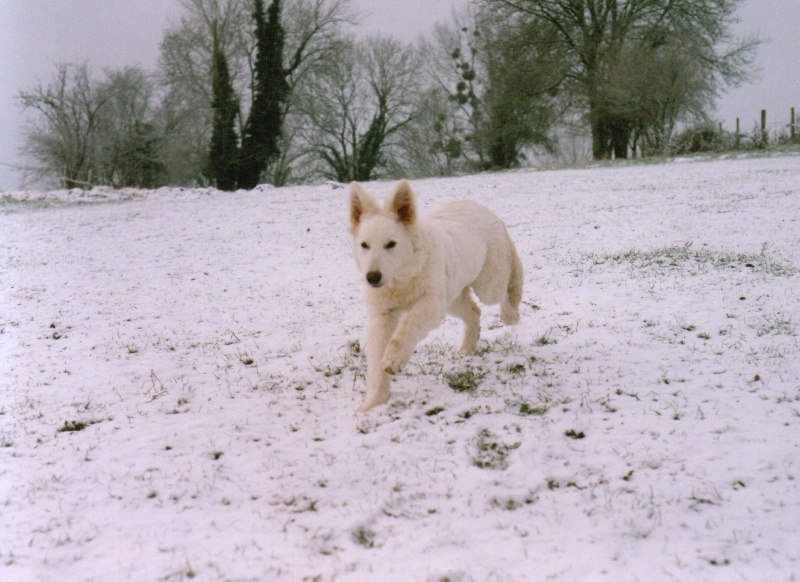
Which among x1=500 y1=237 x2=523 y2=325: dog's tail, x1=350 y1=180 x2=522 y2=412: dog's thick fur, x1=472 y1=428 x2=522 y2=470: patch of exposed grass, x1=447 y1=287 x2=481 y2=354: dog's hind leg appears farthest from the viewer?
x1=500 y1=237 x2=523 y2=325: dog's tail

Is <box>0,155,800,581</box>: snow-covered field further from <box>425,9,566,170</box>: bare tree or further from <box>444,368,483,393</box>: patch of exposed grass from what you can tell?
<box>425,9,566,170</box>: bare tree

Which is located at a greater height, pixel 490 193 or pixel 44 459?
Answer: pixel 490 193

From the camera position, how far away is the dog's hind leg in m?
5.71

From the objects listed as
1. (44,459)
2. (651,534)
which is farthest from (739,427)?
(44,459)

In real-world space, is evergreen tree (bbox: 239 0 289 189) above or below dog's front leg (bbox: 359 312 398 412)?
above

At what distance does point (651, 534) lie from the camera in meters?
2.88

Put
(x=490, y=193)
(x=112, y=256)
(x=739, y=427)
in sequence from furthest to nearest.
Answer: (x=490, y=193) < (x=112, y=256) < (x=739, y=427)

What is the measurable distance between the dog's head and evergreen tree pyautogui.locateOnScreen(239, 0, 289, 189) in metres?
32.3

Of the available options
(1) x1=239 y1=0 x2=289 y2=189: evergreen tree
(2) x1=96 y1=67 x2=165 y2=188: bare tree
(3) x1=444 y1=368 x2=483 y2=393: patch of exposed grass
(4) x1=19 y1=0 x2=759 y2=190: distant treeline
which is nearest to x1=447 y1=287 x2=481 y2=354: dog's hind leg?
(3) x1=444 y1=368 x2=483 y2=393: patch of exposed grass

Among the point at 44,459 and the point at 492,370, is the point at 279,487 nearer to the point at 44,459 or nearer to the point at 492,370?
the point at 44,459

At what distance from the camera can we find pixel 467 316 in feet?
19.0

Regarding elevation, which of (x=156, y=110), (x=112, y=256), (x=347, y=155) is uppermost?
(x=156, y=110)

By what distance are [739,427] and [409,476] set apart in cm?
208

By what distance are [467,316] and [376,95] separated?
4004cm
